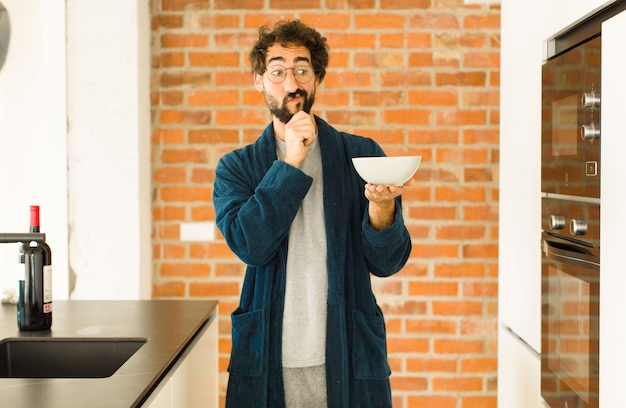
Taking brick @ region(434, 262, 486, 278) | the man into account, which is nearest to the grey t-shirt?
the man

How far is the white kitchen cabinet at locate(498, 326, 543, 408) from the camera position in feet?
6.63

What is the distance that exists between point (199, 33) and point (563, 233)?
74.8 inches

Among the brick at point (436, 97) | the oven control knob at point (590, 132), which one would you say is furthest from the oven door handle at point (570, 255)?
the brick at point (436, 97)

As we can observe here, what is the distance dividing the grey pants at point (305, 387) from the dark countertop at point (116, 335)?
29cm

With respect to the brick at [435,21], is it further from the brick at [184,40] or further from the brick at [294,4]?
the brick at [184,40]

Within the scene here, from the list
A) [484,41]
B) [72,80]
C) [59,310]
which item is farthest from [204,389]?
[484,41]

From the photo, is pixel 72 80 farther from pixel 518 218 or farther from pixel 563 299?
pixel 563 299

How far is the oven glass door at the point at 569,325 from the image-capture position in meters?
1.54

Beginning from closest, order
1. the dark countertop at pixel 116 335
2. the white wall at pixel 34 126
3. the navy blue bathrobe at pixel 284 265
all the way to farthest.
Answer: the dark countertop at pixel 116 335 < the navy blue bathrobe at pixel 284 265 < the white wall at pixel 34 126

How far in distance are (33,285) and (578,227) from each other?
1385 millimetres

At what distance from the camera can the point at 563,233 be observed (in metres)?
1.72

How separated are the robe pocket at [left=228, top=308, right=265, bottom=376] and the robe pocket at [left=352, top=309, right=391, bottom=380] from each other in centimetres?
26

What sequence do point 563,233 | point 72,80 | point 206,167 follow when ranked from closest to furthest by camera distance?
1. point 563,233
2. point 72,80
3. point 206,167
